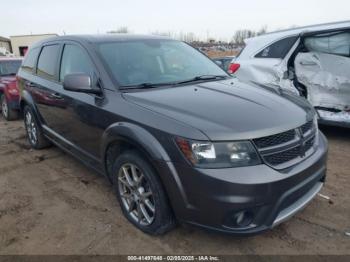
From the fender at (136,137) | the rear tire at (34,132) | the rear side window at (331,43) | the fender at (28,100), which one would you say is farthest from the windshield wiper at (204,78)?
the rear tire at (34,132)

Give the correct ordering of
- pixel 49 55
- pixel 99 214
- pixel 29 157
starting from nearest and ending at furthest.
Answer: pixel 99 214 → pixel 49 55 → pixel 29 157

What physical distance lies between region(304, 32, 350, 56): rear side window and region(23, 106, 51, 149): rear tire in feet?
14.9

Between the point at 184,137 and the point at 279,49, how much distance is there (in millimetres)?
3985

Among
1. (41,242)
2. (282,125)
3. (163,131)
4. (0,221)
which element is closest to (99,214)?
(41,242)

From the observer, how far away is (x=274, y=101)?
300 centimetres

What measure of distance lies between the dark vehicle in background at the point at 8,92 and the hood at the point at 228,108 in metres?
6.06

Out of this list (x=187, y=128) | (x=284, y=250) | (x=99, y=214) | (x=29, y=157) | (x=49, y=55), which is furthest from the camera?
(x=29, y=157)

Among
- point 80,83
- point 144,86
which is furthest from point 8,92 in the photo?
point 144,86

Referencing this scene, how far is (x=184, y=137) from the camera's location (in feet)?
8.01

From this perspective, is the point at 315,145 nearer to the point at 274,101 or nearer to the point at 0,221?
the point at 274,101

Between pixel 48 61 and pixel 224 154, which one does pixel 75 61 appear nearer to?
pixel 48 61

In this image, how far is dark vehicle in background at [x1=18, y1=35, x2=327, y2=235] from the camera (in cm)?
239

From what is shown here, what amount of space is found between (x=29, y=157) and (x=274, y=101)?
13.0ft

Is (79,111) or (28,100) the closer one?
(79,111)
